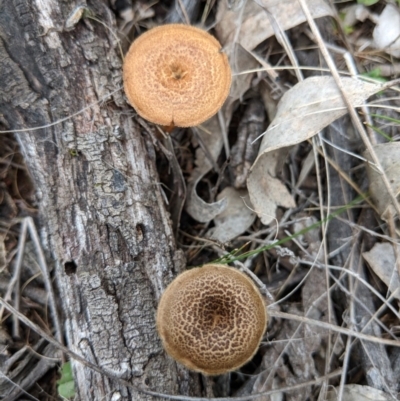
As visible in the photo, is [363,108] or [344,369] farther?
[363,108]

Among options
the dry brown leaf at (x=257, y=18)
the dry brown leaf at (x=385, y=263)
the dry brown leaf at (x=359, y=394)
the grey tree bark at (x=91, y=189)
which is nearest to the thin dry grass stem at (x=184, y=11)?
the dry brown leaf at (x=257, y=18)

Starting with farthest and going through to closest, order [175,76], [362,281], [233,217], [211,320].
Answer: [233,217]
[362,281]
[175,76]
[211,320]

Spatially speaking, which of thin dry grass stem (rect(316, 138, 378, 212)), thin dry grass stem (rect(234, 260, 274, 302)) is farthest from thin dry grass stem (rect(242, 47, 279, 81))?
thin dry grass stem (rect(234, 260, 274, 302))

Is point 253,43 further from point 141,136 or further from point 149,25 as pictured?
point 141,136

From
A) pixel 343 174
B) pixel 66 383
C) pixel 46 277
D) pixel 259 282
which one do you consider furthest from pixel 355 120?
pixel 66 383

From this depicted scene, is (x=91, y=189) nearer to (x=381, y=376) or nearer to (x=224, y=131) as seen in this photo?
(x=224, y=131)

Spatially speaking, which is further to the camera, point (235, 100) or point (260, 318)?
point (235, 100)

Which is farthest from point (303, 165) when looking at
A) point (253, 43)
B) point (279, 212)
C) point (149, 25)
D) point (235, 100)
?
point (149, 25)
